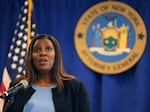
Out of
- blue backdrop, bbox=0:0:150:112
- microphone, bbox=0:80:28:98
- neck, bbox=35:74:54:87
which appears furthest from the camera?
blue backdrop, bbox=0:0:150:112

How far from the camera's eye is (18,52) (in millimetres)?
3301

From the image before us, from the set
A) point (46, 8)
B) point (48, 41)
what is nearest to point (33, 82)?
point (48, 41)

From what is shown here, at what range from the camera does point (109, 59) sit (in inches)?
130

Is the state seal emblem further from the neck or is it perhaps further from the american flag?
the neck

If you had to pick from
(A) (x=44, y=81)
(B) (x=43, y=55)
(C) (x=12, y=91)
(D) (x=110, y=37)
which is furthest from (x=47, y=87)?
(D) (x=110, y=37)

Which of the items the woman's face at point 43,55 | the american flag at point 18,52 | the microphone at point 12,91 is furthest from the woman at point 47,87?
the american flag at point 18,52

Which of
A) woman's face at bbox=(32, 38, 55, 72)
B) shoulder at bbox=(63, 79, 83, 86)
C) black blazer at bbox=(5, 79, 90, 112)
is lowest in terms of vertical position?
black blazer at bbox=(5, 79, 90, 112)

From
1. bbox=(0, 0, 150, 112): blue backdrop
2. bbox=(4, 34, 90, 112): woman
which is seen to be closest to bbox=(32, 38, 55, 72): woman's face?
bbox=(4, 34, 90, 112): woman

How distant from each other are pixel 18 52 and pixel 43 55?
59.1 inches

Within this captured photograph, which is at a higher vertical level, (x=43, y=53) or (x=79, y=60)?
(x=43, y=53)

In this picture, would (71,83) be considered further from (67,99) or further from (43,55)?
(43,55)

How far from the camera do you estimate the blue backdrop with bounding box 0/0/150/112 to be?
3.20 metres

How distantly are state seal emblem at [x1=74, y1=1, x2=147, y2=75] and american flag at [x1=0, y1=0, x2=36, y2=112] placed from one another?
1.77 ft

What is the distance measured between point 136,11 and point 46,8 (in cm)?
96
